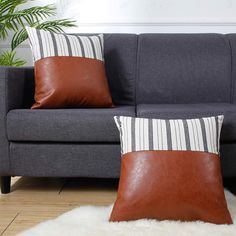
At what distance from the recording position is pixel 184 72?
205 centimetres

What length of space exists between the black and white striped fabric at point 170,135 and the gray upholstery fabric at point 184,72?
2.42ft

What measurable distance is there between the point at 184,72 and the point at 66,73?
73cm

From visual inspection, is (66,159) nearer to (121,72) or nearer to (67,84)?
(67,84)

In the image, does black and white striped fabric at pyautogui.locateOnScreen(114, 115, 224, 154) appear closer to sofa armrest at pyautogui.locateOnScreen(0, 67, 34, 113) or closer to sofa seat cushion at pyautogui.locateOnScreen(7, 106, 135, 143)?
sofa seat cushion at pyautogui.locateOnScreen(7, 106, 135, 143)

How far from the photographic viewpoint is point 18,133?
1562 millimetres

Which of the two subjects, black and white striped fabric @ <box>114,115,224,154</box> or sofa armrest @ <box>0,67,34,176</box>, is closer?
black and white striped fabric @ <box>114,115,224,154</box>

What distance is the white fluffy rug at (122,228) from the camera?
3.81 feet

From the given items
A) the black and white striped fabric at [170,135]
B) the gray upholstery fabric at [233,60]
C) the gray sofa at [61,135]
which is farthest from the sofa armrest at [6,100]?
the gray upholstery fabric at [233,60]

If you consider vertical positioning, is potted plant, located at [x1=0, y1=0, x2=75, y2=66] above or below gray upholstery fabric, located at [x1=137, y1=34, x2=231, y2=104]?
above

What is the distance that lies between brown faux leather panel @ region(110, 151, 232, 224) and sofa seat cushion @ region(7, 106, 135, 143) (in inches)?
13.0

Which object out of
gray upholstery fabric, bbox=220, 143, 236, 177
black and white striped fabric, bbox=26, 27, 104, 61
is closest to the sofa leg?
black and white striped fabric, bbox=26, 27, 104, 61

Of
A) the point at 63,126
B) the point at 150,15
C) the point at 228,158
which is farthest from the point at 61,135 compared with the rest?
the point at 150,15

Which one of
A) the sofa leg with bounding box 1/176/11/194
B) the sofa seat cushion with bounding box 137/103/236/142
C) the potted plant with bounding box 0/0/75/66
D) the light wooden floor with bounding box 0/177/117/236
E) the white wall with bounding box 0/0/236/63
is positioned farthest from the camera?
the white wall with bounding box 0/0/236/63

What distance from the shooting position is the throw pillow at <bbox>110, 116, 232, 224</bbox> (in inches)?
47.6
